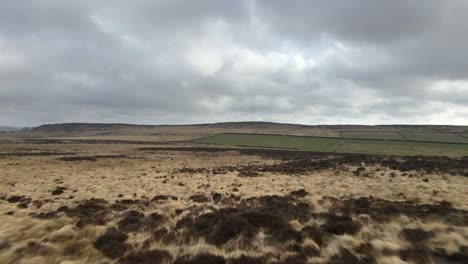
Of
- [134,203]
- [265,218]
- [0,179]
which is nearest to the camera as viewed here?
[265,218]

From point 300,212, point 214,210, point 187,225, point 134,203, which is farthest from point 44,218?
point 300,212

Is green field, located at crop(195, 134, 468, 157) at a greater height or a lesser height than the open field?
lesser

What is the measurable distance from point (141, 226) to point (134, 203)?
422 centimetres

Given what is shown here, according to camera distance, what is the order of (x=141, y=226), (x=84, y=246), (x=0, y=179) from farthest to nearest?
(x=0, y=179) < (x=141, y=226) < (x=84, y=246)

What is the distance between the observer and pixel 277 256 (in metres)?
7.45

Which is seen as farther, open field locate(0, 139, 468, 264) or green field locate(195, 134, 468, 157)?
green field locate(195, 134, 468, 157)

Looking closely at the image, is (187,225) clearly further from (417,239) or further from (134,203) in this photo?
(417,239)

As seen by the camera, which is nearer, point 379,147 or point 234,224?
point 234,224

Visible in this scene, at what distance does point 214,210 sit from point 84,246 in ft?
19.2

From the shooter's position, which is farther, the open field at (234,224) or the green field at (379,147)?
the green field at (379,147)

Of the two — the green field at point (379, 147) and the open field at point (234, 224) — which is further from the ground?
the open field at point (234, 224)

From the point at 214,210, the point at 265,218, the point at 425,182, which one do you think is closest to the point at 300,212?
the point at 265,218

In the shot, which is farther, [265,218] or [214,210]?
[214,210]

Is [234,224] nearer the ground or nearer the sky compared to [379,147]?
nearer the sky
